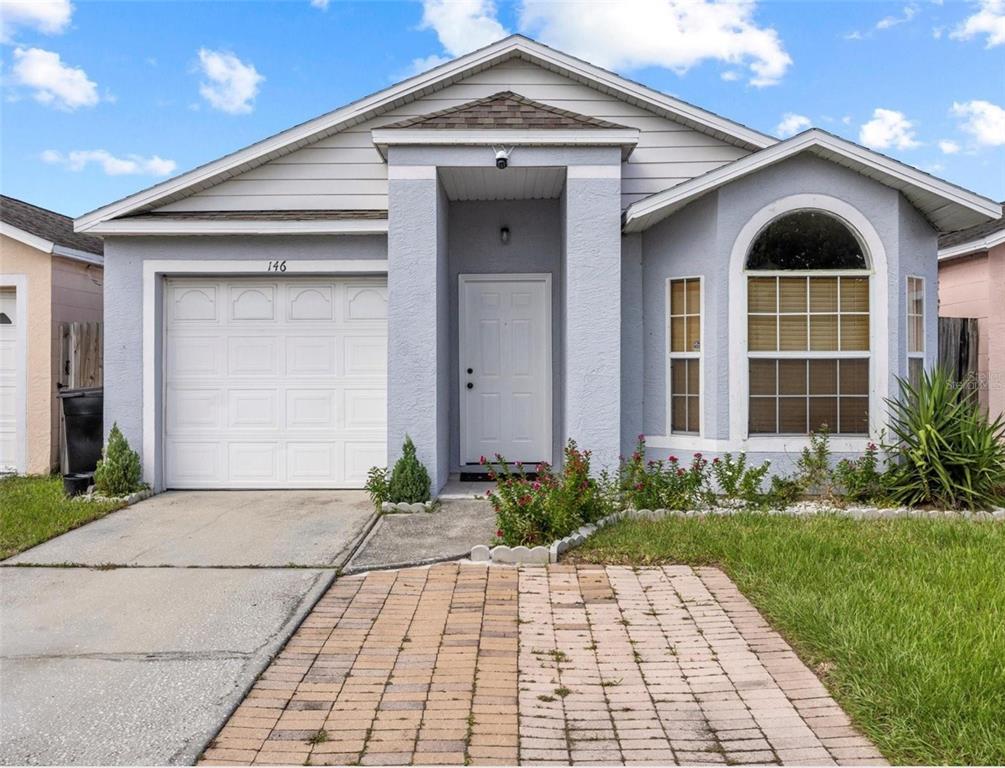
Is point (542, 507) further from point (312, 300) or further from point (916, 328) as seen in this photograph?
point (916, 328)

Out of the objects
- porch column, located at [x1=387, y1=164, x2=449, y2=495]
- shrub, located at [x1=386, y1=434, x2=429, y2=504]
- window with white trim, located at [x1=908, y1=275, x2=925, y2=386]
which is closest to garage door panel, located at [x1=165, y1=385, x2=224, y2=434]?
porch column, located at [x1=387, y1=164, x2=449, y2=495]

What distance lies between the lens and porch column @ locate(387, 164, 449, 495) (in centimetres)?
764

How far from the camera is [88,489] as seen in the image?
8406mm

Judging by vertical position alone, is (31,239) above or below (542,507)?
above

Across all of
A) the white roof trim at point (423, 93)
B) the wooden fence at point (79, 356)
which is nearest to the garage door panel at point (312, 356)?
the white roof trim at point (423, 93)

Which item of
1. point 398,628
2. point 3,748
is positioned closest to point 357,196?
point 398,628

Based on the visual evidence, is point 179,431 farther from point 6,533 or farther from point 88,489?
point 6,533

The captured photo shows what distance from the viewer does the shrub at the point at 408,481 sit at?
24.5 ft

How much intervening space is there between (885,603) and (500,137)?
214 inches

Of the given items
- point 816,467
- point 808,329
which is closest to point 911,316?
point 808,329

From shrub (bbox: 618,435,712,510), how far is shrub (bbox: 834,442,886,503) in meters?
1.41

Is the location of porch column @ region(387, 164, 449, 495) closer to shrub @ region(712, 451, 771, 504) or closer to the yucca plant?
shrub @ region(712, 451, 771, 504)

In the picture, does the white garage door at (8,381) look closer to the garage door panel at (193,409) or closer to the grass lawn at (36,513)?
the grass lawn at (36,513)

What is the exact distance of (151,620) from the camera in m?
4.65
